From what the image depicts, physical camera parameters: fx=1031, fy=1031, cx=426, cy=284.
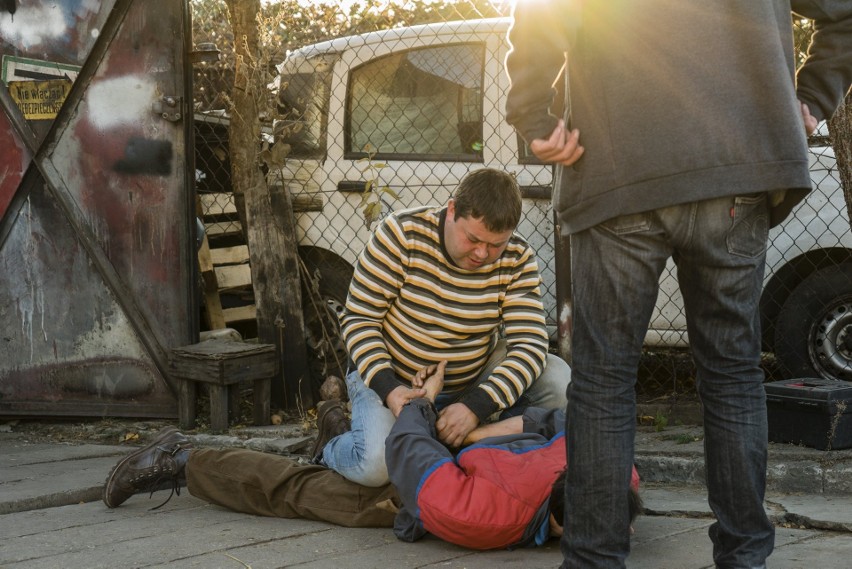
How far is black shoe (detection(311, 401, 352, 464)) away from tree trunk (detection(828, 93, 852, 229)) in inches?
90.3

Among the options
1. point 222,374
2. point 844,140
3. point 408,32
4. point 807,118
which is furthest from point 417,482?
point 408,32

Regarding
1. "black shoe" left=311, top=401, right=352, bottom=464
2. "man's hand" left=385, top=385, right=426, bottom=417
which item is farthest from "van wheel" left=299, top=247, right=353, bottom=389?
"man's hand" left=385, top=385, right=426, bottom=417

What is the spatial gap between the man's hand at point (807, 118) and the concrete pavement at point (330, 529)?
1.24 m

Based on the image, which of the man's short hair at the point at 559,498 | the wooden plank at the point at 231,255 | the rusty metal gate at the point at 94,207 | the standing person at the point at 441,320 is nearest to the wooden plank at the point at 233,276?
the wooden plank at the point at 231,255

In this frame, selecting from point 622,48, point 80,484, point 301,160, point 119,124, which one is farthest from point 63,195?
point 622,48

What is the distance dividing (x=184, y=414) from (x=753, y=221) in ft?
12.1

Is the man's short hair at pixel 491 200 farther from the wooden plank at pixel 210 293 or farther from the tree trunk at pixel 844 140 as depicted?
the wooden plank at pixel 210 293

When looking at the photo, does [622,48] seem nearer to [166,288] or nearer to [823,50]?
[823,50]

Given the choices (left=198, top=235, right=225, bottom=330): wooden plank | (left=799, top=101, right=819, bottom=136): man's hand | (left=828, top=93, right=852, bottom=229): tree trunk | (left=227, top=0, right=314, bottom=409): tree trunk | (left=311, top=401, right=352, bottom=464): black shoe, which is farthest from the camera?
(left=198, top=235, right=225, bottom=330): wooden plank

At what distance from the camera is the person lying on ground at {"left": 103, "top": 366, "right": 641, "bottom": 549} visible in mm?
3121

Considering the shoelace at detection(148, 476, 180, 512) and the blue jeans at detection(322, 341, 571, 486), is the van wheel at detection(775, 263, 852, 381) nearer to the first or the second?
the blue jeans at detection(322, 341, 571, 486)

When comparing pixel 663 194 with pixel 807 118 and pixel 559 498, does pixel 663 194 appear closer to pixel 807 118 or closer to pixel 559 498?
pixel 807 118

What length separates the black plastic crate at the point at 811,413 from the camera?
4.16 meters

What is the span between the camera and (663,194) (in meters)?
2.34
